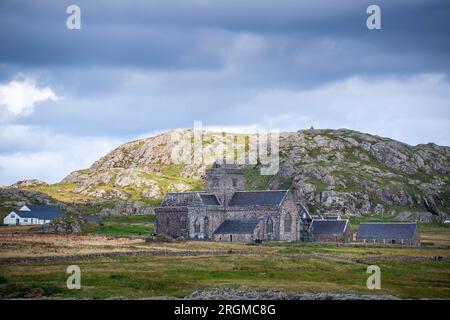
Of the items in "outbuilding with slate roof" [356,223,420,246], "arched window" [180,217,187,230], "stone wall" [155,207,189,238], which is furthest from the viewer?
"stone wall" [155,207,189,238]

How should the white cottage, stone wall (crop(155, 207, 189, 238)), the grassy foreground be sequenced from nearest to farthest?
the grassy foreground → stone wall (crop(155, 207, 189, 238)) → the white cottage

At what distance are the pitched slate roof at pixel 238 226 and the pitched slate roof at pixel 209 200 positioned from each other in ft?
14.1

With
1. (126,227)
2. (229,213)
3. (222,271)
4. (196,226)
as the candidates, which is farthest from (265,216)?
(222,271)

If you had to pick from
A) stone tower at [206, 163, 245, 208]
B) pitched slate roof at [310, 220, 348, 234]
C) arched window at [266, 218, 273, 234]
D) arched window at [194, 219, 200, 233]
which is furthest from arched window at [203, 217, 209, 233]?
pitched slate roof at [310, 220, 348, 234]

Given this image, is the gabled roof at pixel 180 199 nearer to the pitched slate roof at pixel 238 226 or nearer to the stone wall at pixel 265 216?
the pitched slate roof at pixel 238 226

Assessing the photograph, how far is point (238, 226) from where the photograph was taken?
138 m

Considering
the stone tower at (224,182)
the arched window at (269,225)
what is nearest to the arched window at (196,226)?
the stone tower at (224,182)

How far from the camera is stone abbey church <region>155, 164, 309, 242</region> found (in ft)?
447

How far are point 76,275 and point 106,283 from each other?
9.64 feet

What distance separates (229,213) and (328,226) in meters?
18.9

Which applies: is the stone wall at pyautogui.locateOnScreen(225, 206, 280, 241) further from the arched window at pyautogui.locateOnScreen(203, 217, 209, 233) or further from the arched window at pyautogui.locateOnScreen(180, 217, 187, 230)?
the arched window at pyautogui.locateOnScreen(180, 217, 187, 230)

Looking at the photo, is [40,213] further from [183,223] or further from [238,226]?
[238,226]

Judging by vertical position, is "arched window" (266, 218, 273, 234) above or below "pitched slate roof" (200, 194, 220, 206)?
below
